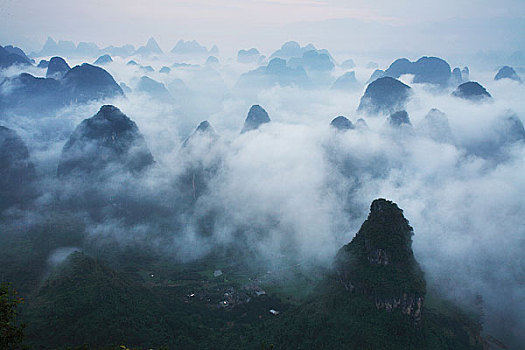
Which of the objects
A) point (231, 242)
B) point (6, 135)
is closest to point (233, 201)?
point (231, 242)

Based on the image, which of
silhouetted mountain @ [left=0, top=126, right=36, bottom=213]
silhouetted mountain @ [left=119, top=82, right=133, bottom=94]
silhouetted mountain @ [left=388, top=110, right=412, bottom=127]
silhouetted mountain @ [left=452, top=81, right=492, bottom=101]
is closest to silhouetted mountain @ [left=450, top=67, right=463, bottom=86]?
silhouetted mountain @ [left=452, top=81, right=492, bottom=101]

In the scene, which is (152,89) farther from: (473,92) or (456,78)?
(456,78)

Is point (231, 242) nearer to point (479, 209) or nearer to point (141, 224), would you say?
point (141, 224)

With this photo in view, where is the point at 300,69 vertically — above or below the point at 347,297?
above

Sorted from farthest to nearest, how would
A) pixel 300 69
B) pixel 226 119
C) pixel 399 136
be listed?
pixel 300 69 < pixel 226 119 < pixel 399 136

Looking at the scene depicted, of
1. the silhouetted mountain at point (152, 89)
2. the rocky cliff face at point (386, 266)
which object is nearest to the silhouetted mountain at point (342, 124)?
the rocky cliff face at point (386, 266)

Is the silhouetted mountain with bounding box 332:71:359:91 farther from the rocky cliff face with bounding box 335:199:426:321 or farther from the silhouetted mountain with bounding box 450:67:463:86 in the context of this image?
the rocky cliff face with bounding box 335:199:426:321

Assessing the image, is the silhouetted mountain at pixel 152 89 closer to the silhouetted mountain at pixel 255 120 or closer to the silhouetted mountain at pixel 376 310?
the silhouetted mountain at pixel 255 120

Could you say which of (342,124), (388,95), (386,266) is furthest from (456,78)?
(386,266)
